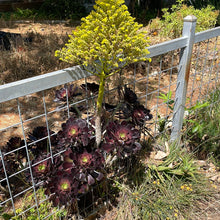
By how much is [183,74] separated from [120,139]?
1259 mm

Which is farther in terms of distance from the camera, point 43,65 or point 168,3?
point 168,3

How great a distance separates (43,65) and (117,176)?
10.0 feet

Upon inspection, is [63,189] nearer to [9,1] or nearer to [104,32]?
[104,32]

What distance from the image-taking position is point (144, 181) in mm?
2773

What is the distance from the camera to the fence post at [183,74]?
2756 millimetres

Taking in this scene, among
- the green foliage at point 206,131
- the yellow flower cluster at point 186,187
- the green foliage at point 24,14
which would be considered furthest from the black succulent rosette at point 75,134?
the green foliage at point 24,14

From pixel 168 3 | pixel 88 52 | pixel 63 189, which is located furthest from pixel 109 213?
pixel 168 3

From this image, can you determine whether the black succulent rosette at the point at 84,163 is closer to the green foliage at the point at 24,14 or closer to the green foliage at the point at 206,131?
the green foliage at the point at 206,131

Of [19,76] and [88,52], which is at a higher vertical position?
[88,52]

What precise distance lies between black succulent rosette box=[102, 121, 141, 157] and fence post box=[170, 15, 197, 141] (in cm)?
110

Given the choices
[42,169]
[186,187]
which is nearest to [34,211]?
[42,169]

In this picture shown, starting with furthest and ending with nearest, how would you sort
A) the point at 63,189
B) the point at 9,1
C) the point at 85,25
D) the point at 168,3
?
the point at 9,1 → the point at 168,3 → the point at 63,189 → the point at 85,25

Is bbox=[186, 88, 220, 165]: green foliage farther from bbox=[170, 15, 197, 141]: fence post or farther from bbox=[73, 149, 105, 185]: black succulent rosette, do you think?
bbox=[73, 149, 105, 185]: black succulent rosette

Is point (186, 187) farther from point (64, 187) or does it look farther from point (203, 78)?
point (203, 78)
